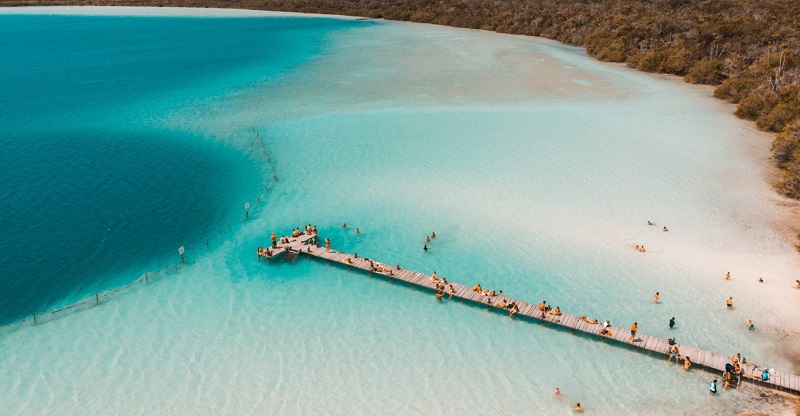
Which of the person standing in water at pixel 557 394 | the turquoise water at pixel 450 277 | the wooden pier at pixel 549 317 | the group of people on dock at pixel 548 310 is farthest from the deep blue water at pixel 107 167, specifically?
the person standing in water at pixel 557 394

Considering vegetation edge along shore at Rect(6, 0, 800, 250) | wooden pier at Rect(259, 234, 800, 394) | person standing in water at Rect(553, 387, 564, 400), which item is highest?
vegetation edge along shore at Rect(6, 0, 800, 250)

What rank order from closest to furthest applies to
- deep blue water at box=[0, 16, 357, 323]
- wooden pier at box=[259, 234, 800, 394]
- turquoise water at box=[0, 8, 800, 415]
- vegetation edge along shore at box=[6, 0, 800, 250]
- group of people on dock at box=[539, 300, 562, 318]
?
wooden pier at box=[259, 234, 800, 394]
turquoise water at box=[0, 8, 800, 415]
group of people on dock at box=[539, 300, 562, 318]
deep blue water at box=[0, 16, 357, 323]
vegetation edge along shore at box=[6, 0, 800, 250]

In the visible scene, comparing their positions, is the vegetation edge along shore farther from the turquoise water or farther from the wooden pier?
the wooden pier

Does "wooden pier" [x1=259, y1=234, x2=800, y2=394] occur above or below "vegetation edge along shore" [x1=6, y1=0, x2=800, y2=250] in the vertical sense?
below

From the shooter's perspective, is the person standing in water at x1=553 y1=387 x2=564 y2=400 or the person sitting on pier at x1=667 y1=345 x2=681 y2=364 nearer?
the person standing in water at x1=553 y1=387 x2=564 y2=400

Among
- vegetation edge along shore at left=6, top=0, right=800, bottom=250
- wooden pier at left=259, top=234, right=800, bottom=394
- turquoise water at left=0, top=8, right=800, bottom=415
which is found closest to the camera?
wooden pier at left=259, top=234, right=800, bottom=394

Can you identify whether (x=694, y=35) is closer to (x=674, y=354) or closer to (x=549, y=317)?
(x=549, y=317)

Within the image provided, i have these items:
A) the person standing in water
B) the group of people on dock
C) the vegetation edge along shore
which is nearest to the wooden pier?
the group of people on dock

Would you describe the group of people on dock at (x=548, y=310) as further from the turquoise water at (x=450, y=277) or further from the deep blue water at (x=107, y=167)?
the deep blue water at (x=107, y=167)
